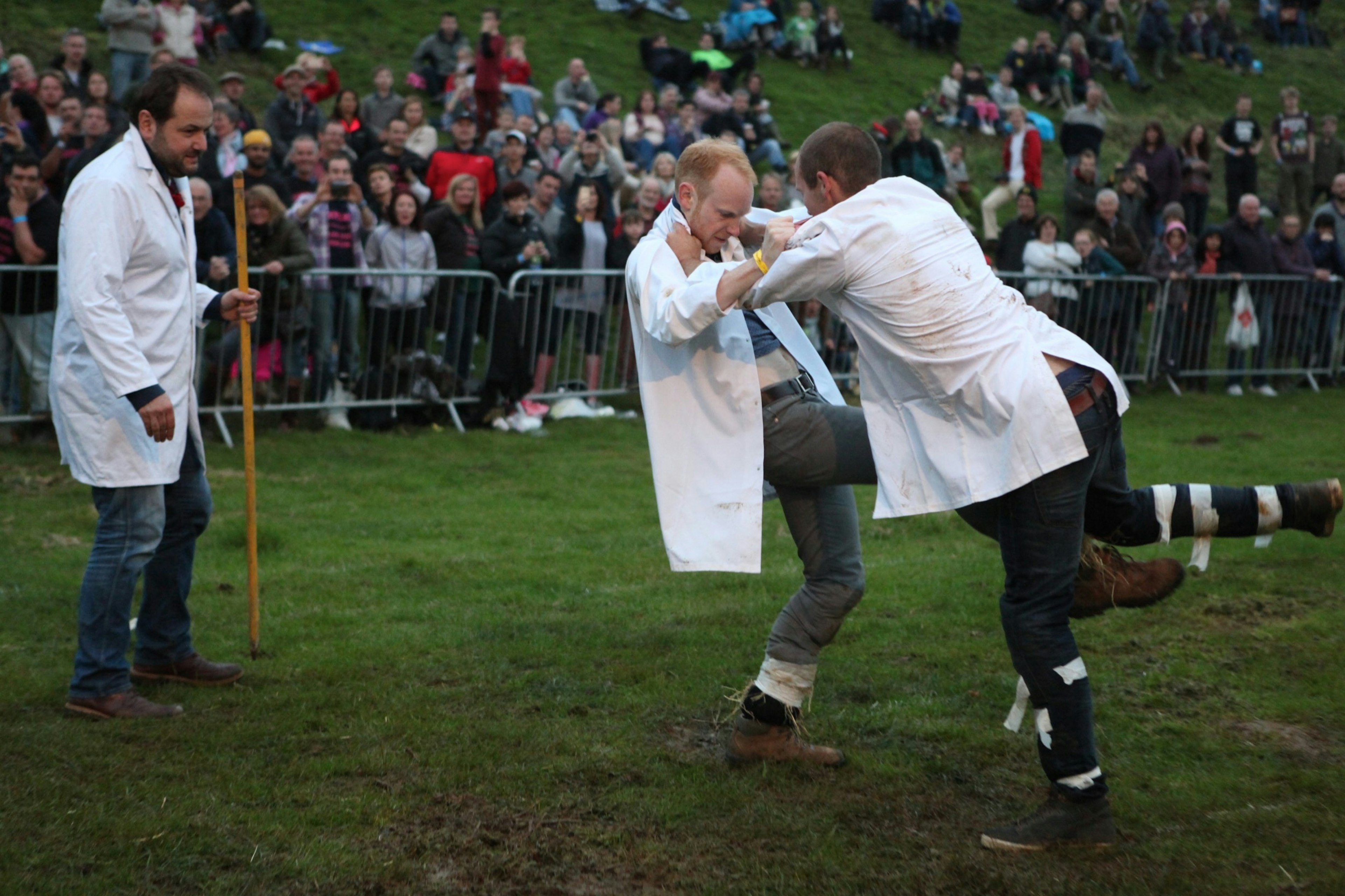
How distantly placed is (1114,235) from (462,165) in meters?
7.38

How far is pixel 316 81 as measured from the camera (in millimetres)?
15938

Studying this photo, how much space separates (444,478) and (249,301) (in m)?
4.70

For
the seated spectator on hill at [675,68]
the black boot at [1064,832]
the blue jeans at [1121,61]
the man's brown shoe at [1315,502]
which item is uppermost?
Answer: the blue jeans at [1121,61]

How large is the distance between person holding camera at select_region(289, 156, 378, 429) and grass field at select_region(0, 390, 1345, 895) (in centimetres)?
297

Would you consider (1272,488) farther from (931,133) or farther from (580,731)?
(931,133)

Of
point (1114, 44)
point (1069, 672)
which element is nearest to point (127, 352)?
point (1069, 672)

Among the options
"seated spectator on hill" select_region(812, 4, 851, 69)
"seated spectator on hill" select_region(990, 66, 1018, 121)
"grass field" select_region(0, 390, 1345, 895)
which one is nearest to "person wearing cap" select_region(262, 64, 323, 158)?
"grass field" select_region(0, 390, 1345, 895)

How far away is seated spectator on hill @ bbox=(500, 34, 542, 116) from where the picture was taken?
1931 centimetres

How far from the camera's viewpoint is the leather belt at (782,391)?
4633 mm

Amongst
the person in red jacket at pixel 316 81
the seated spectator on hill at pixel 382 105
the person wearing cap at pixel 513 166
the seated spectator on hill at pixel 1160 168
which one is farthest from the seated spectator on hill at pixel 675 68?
the person wearing cap at pixel 513 166

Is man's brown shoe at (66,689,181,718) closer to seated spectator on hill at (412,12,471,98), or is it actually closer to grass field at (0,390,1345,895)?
grass field at (0,390,1345,895)

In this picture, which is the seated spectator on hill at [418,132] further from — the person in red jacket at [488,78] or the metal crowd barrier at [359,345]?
the person in red jacket at [488,78]

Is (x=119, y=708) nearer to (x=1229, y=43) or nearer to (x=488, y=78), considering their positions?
(x=488, y=78)

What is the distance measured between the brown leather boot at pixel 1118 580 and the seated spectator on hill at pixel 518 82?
15490mm
